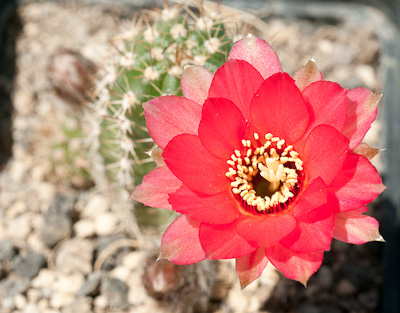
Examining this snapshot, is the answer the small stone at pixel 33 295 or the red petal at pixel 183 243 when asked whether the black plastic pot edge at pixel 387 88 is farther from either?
the small stone at pixel 33 295

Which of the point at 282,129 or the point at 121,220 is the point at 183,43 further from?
the point at 121,220

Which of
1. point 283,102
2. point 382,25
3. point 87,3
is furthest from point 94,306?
point 382,25

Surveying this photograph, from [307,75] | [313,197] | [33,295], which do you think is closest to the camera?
[313,197]

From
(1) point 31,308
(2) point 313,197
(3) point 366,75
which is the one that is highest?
(2) point 313,197

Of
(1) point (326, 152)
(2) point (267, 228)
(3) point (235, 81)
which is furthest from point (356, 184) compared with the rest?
(3) point (235, 81)

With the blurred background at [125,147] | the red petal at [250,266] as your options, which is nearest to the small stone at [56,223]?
the blurred background at [125,147]

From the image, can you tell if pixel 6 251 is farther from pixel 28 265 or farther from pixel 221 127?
pixel 221 127

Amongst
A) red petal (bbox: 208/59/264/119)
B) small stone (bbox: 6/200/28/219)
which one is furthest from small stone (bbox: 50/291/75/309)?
red petal (bbox: 208/59/264/119)

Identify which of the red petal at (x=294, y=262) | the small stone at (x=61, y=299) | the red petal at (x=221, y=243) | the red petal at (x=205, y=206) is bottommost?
the small stone at (x=61, y=299)

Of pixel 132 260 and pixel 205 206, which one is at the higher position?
pixel 205 206
